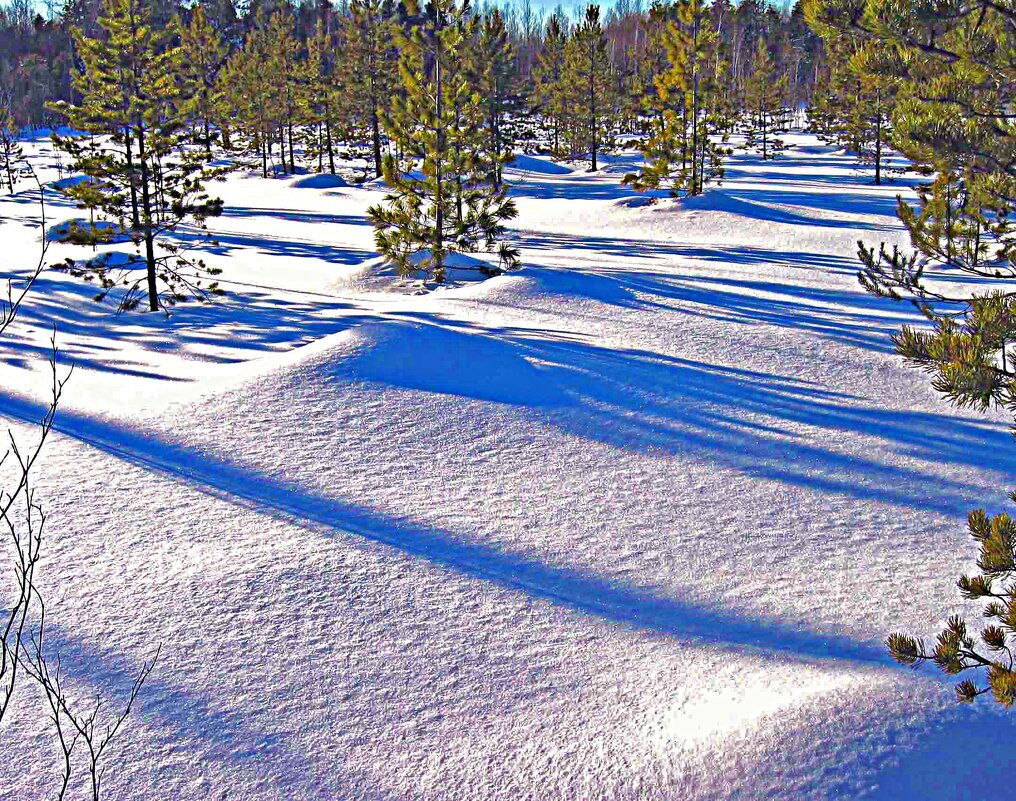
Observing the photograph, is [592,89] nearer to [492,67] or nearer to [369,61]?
[492,67]

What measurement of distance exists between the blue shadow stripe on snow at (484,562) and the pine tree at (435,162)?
393 inches

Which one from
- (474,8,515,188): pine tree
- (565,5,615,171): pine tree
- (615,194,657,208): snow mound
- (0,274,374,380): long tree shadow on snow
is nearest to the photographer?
(0,274,374,380): long tree shadow on snow

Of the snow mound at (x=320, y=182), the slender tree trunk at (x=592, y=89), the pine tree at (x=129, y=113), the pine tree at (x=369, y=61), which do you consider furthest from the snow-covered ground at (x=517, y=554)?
the pine tree at (x=369, y=61)

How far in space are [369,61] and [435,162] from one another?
28.3 meters

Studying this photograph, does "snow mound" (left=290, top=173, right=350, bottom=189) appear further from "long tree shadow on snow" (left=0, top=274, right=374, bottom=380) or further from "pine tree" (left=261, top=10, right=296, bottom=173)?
"long tree shadow on snow" (left=0, top=274, right=374, bottom=380)

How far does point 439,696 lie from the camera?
183 inches

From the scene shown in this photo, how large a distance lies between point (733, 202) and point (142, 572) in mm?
24478

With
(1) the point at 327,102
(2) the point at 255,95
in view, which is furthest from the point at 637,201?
(1) the point at 327,102

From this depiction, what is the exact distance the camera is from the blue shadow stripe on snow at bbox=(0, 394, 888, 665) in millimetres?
5223

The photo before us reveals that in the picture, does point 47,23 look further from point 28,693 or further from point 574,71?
point 28,693

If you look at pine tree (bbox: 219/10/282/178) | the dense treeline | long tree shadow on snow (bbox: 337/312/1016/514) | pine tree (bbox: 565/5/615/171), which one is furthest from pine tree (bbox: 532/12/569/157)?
long tree shadow on snow (bbox: 337/312/1016/514)

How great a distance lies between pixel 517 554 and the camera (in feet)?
20.6

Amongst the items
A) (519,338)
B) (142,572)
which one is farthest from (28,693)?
(519,338)

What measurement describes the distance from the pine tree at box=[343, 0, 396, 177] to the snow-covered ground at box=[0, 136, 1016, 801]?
3179 cm
